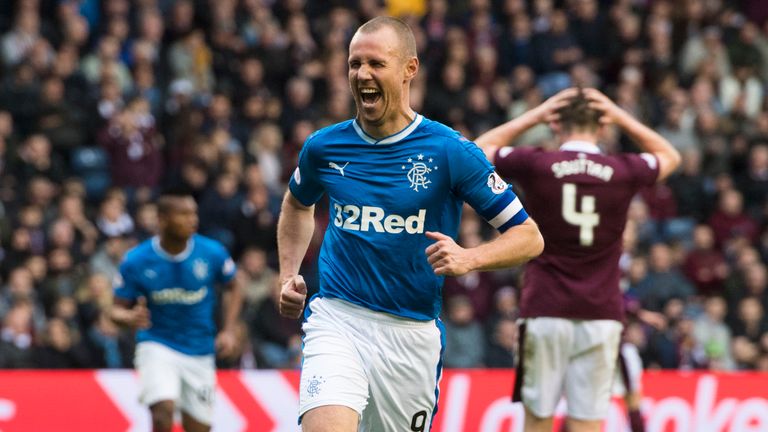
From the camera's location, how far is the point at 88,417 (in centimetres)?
1195

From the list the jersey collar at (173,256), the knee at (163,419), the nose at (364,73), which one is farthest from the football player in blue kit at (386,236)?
the jersey collar at (173,256)

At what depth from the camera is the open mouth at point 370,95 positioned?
6.55 metres

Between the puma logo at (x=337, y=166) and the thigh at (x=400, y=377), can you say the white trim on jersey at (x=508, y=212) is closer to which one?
the thigh at (x=400, y=377)

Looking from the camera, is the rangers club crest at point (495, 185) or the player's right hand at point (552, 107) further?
the player's right hand at point (552, 107)

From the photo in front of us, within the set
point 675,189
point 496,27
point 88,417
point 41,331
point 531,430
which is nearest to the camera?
point 531,430

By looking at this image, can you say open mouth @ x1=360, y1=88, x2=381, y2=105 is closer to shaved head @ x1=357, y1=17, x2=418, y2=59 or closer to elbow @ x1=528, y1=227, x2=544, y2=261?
shaved head @ x1=357, y1=17, x2=418, y2=59

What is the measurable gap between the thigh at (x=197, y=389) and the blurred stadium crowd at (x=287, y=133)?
375cm

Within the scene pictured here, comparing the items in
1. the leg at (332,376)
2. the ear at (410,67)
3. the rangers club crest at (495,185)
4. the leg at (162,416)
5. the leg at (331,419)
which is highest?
→ the ear at (410,67)

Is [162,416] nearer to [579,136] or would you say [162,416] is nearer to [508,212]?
[579,136]

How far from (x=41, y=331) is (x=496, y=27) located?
8.95 metres

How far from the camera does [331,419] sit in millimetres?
6340

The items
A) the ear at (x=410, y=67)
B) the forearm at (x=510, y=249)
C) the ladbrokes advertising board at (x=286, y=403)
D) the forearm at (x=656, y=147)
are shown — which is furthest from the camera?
the ladbrokes advertising board at (x=286, y=403)

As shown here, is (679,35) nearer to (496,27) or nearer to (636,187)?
(496,27)

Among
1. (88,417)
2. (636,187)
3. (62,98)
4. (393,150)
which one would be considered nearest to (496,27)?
(62,98)
